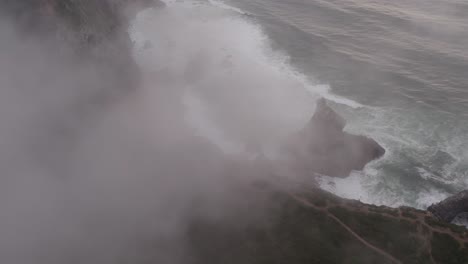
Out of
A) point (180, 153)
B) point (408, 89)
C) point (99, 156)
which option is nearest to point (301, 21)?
point (408, 89)

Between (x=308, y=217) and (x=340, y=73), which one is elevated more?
(x=340, y=73)

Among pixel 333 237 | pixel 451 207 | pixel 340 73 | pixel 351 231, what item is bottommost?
pixel 333 237

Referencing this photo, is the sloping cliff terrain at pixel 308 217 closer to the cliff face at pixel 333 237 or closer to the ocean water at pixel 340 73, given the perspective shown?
the cliff face at pixel 333 237

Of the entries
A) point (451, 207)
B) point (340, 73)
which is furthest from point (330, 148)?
point (340, 73)

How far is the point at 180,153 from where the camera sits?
63500 mm

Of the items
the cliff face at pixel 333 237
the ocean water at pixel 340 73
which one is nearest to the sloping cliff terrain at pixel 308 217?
the cliff face at pixel 333 237

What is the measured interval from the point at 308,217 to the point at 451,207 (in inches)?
814

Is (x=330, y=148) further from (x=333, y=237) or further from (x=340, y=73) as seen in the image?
(x=340, y=73)

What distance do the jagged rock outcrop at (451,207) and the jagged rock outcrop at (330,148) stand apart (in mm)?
13118

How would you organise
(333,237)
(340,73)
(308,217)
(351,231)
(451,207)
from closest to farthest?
(333,237), (351,231), (308,217), (451,207), (340,73)

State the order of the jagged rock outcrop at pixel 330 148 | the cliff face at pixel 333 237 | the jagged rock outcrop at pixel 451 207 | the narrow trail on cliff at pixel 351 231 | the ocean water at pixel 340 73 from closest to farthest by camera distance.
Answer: the cliff face at pixel 333 237 → the narrow trail on cliff at pixel 351 231 → the jagged rock outcrop at pixel 451 207 → the jagged rock outcrop at pixel 330 148 → the ocean water at pixel 340 73

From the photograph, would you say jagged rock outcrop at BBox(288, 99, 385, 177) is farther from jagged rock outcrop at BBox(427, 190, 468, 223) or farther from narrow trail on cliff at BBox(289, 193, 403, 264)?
jagged rock outcrop at BBox(427, 190, 468, 223)

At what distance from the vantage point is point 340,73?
290ft

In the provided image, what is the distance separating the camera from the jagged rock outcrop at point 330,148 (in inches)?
2506
